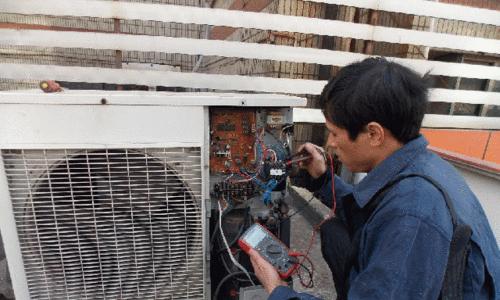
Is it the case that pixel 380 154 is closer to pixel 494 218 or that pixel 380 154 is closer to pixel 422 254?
pixel 422 254

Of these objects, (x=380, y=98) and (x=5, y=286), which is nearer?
(x=380, y=98)

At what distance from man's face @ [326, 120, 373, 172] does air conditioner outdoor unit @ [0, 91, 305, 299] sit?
339 millimetres

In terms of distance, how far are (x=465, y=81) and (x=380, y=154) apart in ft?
17.2

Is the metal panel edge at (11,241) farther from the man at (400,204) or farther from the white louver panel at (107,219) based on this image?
the man at (400,204)

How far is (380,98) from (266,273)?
2.68ft

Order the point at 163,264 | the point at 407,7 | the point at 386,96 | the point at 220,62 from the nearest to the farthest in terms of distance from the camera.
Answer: the point at 386,96, the point at 163,264, the point at 407,7, the point at 220,62

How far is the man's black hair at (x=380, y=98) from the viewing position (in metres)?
0.91

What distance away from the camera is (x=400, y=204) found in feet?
2.72

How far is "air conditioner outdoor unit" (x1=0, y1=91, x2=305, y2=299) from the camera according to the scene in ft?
3.57

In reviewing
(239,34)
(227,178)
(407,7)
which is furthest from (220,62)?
(227,178)

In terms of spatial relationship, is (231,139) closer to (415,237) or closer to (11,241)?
(415,237)

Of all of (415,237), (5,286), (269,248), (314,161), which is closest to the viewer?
(415,237)

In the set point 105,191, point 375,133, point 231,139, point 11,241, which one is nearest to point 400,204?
point 375,133

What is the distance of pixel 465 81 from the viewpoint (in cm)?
496
